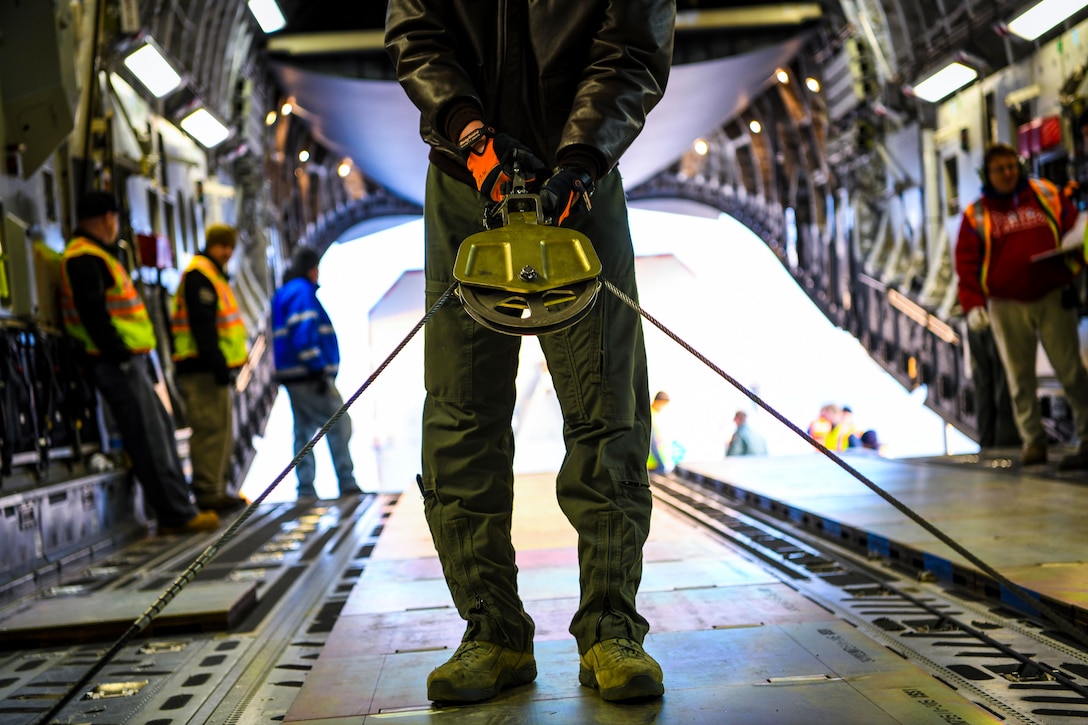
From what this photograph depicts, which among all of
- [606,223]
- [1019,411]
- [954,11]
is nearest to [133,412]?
[606,223]

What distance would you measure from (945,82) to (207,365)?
22.6ft

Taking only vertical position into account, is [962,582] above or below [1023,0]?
below

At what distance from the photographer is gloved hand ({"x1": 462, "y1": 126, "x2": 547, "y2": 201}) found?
2.12 m

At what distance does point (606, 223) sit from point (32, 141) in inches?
164

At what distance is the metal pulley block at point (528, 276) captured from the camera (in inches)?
78.2

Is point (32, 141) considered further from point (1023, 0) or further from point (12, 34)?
point (1023, 0)

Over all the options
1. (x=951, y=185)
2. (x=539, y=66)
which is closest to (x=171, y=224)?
(x=951, y=185)

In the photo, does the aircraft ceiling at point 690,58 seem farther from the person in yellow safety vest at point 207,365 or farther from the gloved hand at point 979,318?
the person in yellow safety vest at point 207,365

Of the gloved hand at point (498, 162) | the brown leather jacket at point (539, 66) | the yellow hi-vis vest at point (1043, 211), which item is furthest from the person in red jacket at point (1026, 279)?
the gloved hand at point (498, 162)

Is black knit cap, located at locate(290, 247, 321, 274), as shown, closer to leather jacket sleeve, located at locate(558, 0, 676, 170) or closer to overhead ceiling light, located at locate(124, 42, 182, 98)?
overhead ceiling light, located at locate(124, 42, 182, 98)

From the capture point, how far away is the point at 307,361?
7750 millimetres

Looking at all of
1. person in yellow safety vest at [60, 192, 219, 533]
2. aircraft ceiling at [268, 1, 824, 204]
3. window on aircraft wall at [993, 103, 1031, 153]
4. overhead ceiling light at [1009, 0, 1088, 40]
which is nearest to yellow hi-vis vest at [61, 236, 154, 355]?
person in yellow safety vest at [60, 192, 219, 533]

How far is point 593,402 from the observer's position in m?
2.30

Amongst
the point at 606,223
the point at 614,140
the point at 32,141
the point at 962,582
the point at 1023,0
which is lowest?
the point at 962,582
